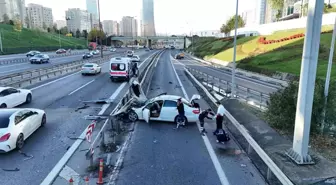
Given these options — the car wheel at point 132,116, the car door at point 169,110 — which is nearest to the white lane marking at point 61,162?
the car wheel at point 132,116

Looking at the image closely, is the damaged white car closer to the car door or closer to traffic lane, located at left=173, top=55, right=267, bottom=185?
the car door

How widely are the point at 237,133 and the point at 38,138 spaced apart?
28.1 feet

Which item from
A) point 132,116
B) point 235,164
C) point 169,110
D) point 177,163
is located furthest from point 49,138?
point 235,164

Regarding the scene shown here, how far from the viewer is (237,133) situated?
11.7 metres

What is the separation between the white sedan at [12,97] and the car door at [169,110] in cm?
899

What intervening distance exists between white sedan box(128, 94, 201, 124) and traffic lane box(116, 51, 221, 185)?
0.72 metres

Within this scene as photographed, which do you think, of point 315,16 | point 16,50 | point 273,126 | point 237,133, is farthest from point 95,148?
point 16,50

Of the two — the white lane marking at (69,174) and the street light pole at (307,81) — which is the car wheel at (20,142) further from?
the street light pole at (307,81)

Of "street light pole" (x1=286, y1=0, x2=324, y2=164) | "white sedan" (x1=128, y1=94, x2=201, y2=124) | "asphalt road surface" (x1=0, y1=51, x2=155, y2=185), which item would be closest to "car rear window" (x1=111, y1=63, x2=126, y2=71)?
"asphalt road surface" (x1=0, y1=51, x2=155, y2=185)

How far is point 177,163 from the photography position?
341 inches

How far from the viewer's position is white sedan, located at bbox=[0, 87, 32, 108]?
47.5 feet

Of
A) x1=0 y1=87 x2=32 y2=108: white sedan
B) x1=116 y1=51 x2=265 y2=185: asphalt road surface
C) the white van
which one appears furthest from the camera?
the white van

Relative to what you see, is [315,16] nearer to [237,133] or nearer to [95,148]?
[237,133]

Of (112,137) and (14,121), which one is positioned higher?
(14,121)
